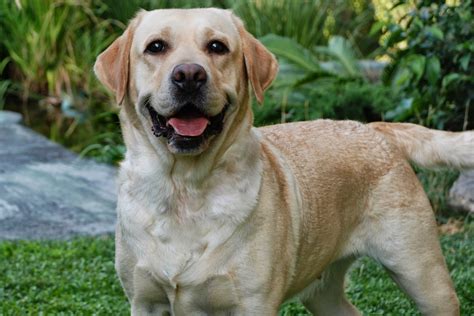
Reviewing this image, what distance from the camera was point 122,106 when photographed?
4.62m

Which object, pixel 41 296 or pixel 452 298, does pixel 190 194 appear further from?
pixel 41 296

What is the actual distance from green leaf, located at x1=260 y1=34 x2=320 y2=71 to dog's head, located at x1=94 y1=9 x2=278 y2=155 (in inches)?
250

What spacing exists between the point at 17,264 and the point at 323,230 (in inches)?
118

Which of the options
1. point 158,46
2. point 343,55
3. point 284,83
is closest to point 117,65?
point 158,46

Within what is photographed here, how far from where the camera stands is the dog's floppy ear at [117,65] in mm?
4535

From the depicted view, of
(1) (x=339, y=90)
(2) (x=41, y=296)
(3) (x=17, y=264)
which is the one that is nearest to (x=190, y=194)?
(2) (x=41, y=296)

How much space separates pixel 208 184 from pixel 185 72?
1.83 ft

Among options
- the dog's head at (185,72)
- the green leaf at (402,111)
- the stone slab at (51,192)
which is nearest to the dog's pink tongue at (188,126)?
the dog's head at (185,72)

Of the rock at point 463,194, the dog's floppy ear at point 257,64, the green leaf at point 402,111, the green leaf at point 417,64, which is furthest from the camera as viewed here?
the green leaf at point 402,111

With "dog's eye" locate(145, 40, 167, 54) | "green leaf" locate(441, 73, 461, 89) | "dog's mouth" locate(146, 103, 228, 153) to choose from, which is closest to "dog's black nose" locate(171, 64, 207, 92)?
"dog's mouth" locate(146, 103, 228, 153)

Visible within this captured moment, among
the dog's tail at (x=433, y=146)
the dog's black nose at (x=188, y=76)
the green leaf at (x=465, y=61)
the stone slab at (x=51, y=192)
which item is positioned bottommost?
the stone slab at (x=51, y=192)

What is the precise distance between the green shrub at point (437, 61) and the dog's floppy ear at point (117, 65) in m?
4.03

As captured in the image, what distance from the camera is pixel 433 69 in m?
8.27

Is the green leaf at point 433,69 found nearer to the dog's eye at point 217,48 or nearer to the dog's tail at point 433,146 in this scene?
the dog's tail at point 433,146
